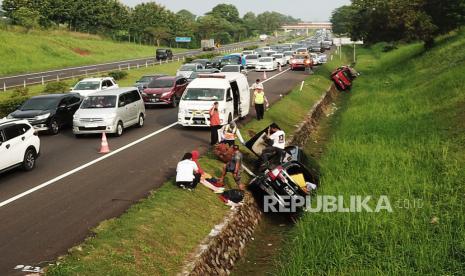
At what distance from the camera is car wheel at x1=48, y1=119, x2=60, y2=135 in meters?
20.2

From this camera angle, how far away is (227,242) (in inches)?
434

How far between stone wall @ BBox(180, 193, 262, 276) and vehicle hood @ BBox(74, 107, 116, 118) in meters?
8.26

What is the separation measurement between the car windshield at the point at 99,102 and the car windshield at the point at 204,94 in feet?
9.83

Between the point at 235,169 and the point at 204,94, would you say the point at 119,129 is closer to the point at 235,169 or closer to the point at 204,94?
the point at 204,94

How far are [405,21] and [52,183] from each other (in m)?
33.6

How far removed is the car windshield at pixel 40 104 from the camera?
67.9 ft

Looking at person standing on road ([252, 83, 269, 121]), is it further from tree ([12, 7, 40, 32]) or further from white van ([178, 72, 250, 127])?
tree ([12, 7, 40, 32])

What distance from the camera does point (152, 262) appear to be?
28.8 ft

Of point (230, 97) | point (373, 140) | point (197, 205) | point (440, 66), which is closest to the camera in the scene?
point (197, 205)

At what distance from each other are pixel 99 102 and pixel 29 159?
19.3 ft

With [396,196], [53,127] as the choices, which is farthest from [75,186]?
[53,127]

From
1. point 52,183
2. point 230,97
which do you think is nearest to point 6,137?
point 52,183

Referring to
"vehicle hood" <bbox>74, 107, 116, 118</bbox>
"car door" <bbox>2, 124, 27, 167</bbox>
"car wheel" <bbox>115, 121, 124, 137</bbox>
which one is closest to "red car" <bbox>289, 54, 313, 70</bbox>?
"car wheel" <bbox>115, 121, 124, 137</bbox>

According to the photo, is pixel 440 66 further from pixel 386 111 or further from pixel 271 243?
pixel 271 243
